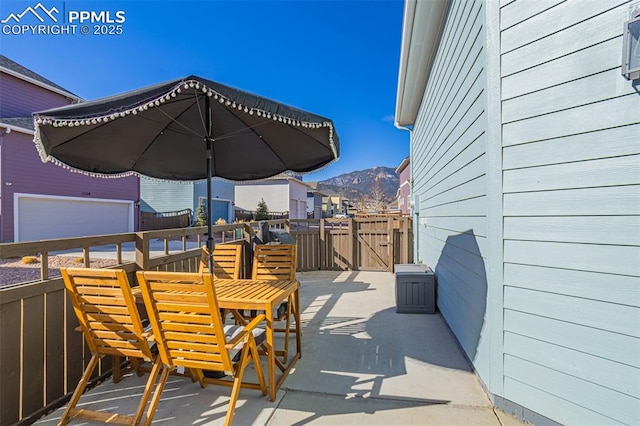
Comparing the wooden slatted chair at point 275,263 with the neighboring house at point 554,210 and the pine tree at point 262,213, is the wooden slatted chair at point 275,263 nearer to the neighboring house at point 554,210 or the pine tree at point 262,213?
the neighboring house at point 554,210

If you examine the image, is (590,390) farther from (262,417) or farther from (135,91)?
(135,91)

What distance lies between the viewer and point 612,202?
1.69 meters

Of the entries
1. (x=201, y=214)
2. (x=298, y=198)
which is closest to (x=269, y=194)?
(x=298, y=198)

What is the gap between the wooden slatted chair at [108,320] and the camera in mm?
1978

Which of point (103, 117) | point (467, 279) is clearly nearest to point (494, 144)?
point (467, 279)

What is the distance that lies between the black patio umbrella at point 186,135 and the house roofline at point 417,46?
210 cm

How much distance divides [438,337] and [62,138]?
411 cm

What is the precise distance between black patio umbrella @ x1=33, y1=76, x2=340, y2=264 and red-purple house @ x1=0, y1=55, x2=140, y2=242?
9.49 meters

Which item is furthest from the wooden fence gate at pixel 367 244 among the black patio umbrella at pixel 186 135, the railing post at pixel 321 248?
the black patio umbrella at pixel 186 135

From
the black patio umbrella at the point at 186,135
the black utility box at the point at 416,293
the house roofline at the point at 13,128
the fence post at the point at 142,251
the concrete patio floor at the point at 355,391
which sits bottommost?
the concrete patio floor at the point at 355,391

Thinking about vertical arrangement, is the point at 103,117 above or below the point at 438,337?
above

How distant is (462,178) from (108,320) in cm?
312

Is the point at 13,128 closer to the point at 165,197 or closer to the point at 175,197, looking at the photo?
the point at 175,197

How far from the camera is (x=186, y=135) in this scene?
3564 mm
